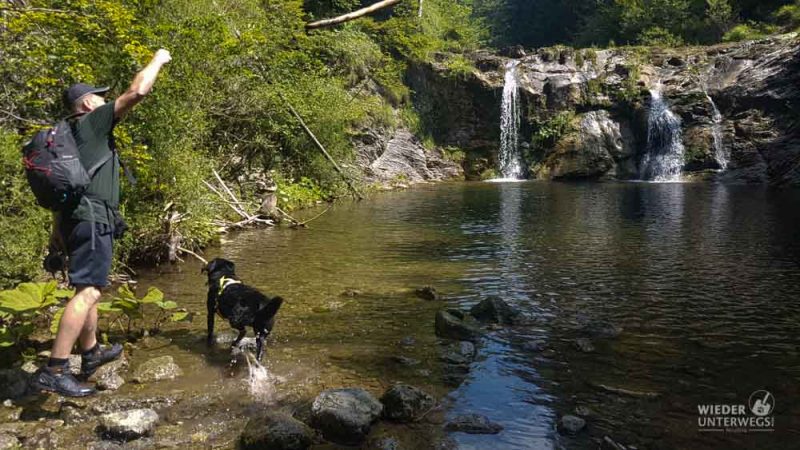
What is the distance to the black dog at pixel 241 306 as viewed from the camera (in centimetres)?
560

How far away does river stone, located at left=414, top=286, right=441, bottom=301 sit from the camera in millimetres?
8430

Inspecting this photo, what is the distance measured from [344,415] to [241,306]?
2039mm

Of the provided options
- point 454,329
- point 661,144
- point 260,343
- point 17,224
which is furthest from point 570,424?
point 661,144

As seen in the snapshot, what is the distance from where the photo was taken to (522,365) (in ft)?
19.0

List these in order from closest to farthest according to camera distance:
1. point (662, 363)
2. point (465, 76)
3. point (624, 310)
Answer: point (662, 363), point (624, 310), point (465, 76)

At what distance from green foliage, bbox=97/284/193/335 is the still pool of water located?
0.35 metres

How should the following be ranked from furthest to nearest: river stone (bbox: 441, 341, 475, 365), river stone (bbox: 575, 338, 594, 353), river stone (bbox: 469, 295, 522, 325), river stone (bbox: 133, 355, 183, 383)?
1. river stone (bbox: 469, 295, 522, 325)
2. river stone (bbox: 575, 338, 594, 353)
3. river stone (bbox: 441, 341, 475, 365)
4. river stone (bbox: 133, 355, 183, 383)

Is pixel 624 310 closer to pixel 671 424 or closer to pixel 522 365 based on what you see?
pixel 522 365

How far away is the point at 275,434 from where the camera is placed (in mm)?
3988

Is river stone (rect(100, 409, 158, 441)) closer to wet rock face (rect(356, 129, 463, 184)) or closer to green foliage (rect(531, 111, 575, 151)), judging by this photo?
wet rock face (rect(356, 129, 463, 184))

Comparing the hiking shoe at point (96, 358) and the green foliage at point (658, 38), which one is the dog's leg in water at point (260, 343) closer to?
the hiking shoe at point (96, 358)

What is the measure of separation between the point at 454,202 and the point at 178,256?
14031mm

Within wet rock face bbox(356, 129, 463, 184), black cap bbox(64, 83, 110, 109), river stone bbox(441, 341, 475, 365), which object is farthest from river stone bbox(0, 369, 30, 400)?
wet rock face bbox(356, 129, 463, 184)

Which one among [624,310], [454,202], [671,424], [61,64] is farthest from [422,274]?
[454,202]
